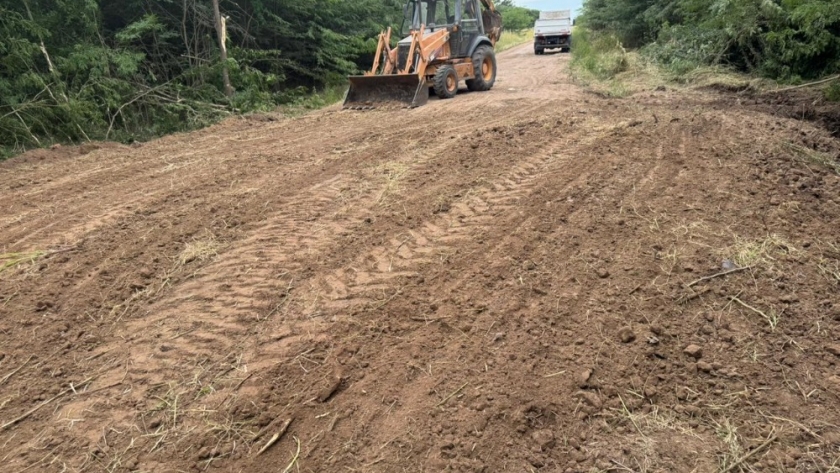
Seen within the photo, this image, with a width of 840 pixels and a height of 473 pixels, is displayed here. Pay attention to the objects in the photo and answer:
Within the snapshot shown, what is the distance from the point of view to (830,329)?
9.80ft

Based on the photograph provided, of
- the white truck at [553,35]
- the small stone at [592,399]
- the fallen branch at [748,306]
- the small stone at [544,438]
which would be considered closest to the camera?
the small stone at [544,438]

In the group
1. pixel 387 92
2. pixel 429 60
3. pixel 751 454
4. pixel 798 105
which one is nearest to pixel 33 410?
pixel 751 454

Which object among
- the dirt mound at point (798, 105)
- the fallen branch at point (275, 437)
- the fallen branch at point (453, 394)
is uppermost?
the fallen branch at point (275, 437)

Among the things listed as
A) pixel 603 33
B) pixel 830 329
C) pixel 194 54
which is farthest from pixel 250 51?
pixel 603 33

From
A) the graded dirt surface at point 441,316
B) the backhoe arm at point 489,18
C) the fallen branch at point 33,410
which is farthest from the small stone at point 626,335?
the backhoe arm at point 489,18

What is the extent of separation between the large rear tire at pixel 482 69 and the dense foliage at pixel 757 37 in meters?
4.58

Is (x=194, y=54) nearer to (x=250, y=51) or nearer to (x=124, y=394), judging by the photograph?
(x=250, y=51)

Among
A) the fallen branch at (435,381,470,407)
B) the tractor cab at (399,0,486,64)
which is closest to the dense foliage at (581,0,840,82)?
the tractor cab at (399,0,486,64)

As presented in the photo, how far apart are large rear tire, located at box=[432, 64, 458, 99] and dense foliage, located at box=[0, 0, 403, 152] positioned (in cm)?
423

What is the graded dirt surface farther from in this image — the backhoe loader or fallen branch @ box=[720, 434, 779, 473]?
the backhoe loader

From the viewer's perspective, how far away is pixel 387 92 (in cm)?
1141

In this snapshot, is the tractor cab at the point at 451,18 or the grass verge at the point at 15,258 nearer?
the grass verge at the point at 15,258

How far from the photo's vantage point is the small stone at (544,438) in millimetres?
2389

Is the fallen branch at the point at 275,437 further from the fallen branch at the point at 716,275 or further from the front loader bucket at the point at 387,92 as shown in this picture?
the front loader bucket at the point at 387,92
